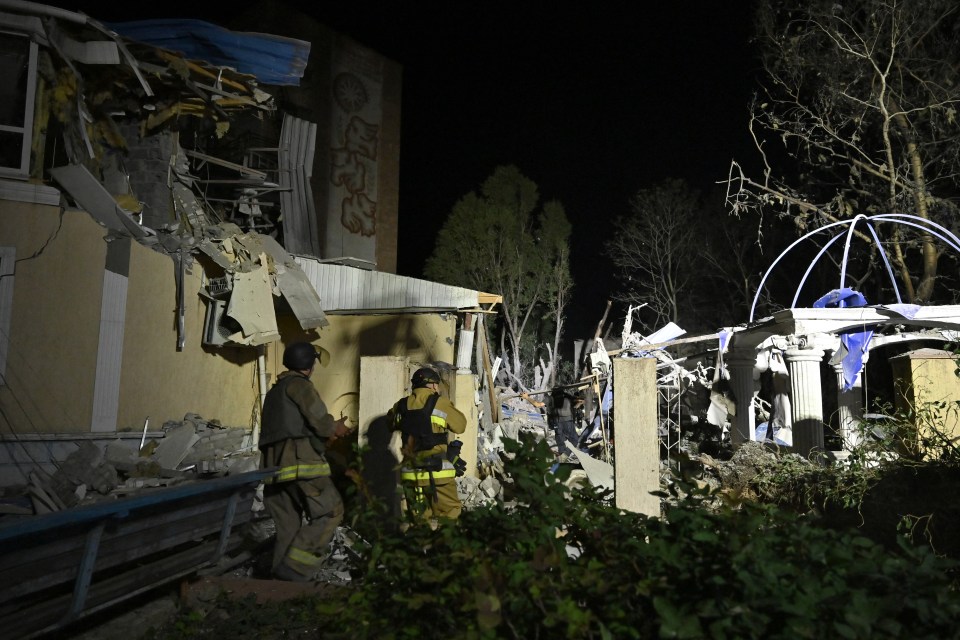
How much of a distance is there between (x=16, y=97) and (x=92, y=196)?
146cm

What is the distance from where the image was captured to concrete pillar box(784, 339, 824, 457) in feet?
31.3

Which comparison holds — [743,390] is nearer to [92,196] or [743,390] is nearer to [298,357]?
[298,357]

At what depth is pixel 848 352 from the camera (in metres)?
9.96

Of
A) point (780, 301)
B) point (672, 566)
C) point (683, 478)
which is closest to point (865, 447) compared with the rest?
point (683, 478)

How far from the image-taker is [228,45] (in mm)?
9539

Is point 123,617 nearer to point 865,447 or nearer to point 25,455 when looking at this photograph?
point 25,455

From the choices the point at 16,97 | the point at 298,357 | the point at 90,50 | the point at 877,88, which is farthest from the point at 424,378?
the point at 877,88

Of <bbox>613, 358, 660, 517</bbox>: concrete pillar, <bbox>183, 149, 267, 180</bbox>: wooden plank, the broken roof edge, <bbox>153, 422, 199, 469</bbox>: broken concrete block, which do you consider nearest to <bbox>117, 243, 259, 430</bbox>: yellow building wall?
<bbox>153, 422, 199, 469</bbox>: broken concrete block

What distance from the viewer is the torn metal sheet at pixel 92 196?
784 centimetres

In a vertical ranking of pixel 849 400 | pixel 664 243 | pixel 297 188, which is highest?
pixel 664 243

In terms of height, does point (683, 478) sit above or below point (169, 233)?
below

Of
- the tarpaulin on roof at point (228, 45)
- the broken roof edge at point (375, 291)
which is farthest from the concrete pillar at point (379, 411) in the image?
the tarpaulin on roof at point (228, 45)

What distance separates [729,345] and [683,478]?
34.4ft

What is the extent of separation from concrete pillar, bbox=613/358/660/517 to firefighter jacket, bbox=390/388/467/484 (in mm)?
1479
